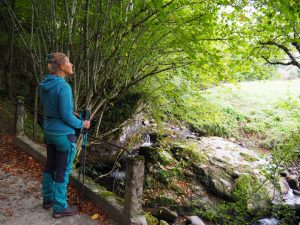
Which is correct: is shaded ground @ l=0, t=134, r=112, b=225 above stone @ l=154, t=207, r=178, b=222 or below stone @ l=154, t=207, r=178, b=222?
above

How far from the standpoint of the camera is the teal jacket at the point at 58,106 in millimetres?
3441

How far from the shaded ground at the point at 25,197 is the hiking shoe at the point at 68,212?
7 cm

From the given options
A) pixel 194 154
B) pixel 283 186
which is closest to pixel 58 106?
pixel 194 154

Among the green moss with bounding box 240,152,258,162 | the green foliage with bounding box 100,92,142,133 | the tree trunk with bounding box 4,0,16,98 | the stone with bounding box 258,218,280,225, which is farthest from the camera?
the green moss with bounding box 240,152,258,162

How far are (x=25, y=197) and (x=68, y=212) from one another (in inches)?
43.6

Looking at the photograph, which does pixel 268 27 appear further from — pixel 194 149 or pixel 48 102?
pixel 194 149

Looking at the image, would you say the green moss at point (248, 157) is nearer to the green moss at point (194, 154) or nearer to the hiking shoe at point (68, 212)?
the green moss at point (194, 154)

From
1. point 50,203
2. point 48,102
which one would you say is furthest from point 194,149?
point 48,102

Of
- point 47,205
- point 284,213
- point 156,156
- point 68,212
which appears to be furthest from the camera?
point 156,156

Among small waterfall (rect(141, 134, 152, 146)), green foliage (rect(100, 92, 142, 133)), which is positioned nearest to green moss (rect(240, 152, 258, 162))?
small waterfall (rect(141, 134, 152, 146))

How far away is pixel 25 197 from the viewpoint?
466 cm

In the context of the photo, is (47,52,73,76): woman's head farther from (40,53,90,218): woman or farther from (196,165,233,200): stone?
(196,165,233,200): stone

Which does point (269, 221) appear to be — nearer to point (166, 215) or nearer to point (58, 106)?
point (166, 215)

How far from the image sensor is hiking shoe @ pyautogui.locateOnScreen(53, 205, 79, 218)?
3961 millimetres
